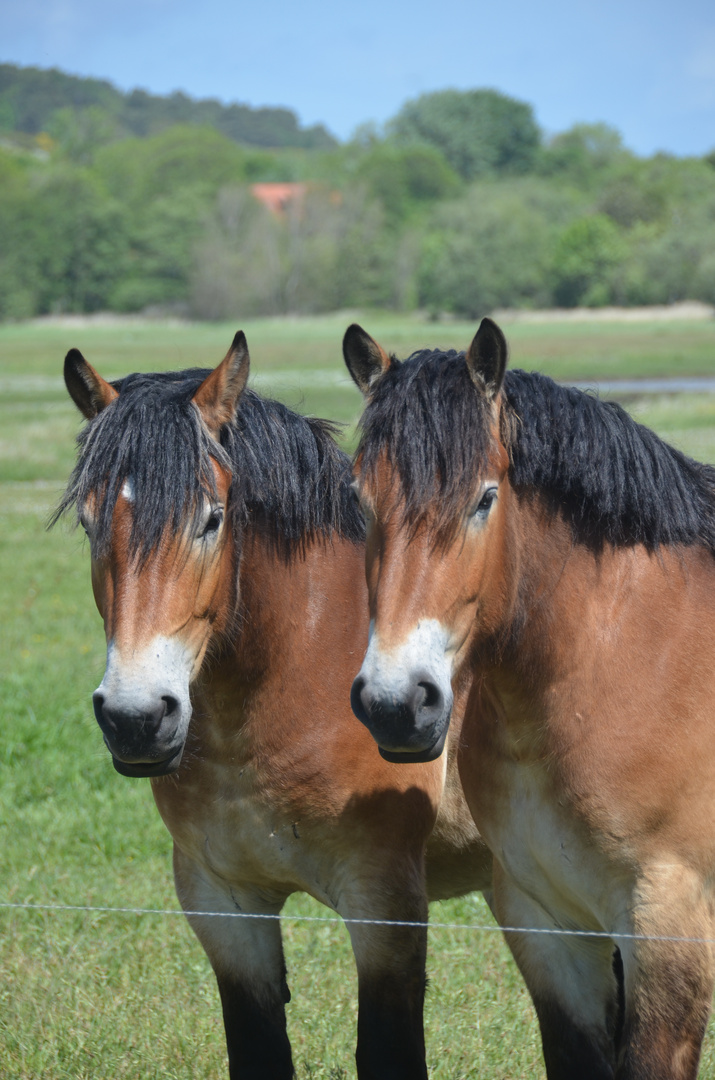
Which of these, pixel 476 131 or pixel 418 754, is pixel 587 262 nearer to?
pixel 418 754

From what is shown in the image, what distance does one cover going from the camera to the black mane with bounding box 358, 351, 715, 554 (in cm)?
258

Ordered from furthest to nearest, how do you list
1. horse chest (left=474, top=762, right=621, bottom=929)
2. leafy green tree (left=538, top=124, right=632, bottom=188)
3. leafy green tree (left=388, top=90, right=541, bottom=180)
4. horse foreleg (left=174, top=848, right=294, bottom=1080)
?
leafy green tree (left=388, top=90, right=541, bottom=180) → leafy green tree (left=538, top=124, right=632, bottom=188) → horse foreleg (left=174, top=848, right=294, bottom=1080) → horse chest (left=474, top=762, right=621, bottom=929)

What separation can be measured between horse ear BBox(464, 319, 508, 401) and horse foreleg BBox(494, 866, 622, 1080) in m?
1.46

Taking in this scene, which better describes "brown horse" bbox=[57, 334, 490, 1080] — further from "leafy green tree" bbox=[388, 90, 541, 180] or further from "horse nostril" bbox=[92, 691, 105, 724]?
"leafy green tree" bbox=[388, 90, 541, 180]

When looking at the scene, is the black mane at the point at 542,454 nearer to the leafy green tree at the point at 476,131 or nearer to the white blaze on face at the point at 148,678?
the white blaze on face at the point at 148,678

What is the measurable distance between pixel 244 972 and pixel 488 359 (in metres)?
2.14

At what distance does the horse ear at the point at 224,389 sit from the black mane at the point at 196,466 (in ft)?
0.16

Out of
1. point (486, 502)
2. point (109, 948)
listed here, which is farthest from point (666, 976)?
point (109, 948)

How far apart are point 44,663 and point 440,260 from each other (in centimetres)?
6206

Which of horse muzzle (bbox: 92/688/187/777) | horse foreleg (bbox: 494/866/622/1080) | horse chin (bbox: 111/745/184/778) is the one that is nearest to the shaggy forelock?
horse muzzle (bbox: 92/688/187/777)

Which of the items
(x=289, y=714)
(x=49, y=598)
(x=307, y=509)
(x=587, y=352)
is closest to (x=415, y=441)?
(x=307, y=509)

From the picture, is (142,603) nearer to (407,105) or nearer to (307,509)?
(307,509)

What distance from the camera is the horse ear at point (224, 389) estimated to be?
9.95 feet

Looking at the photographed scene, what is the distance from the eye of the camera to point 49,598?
10.9 meters
